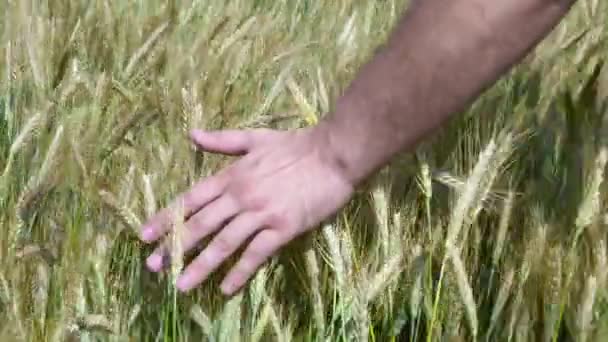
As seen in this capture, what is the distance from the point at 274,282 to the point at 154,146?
0.20 m

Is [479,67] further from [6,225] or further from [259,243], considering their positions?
[6,225]

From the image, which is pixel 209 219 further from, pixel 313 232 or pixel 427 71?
Result: pixel 427 71

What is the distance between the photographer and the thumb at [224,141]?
0.83 metres

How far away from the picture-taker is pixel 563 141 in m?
0.94

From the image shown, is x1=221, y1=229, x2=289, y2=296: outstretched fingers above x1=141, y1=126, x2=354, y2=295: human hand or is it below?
below

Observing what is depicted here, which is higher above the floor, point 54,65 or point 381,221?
point 54,65

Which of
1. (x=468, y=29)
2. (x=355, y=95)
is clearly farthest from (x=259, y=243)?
(x=468, y=29)

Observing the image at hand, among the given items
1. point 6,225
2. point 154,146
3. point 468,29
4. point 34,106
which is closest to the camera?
point 468,29

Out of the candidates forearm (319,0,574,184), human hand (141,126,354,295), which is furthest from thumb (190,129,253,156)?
forearm (319,0,574,184)

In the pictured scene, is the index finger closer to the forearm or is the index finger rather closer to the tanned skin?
the tanned skin

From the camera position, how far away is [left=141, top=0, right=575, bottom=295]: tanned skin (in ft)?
2.32

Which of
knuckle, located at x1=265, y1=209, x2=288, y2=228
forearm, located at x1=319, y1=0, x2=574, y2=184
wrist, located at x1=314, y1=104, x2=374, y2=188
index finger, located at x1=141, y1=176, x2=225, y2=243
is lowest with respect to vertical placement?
knuckle, located at x1=265, y1=209, x2=288, y2=228

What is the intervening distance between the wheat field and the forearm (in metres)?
0.04

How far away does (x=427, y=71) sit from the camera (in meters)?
0.74
